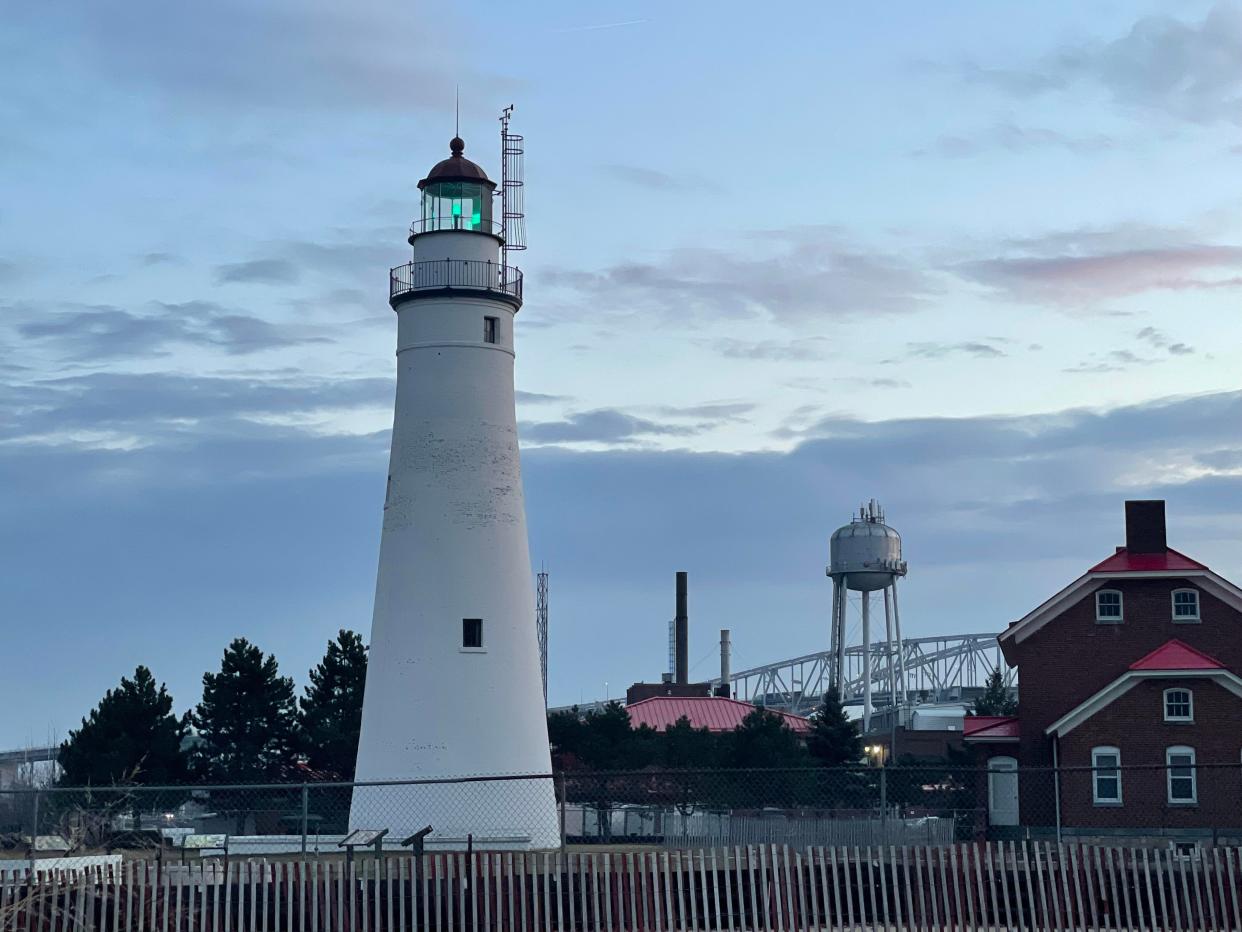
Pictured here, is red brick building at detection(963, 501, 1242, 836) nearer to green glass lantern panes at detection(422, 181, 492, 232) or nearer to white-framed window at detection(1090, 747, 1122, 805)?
white-framed window at detection(1090, 747, 1122, 805)

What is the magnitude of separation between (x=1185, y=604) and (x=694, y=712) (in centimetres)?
6173

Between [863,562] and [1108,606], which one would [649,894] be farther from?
[863,562]

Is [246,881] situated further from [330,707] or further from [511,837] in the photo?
[330,707]

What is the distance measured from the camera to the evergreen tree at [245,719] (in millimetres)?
59188

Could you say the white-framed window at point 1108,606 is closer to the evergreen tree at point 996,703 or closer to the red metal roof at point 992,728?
the red metal roof at point 992,728

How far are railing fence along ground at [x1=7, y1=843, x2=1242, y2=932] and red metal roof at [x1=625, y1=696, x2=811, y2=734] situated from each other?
82.4 metres

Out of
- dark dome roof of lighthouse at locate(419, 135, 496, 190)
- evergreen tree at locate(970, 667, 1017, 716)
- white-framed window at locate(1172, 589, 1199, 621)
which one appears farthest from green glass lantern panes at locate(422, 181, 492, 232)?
evergreen tree at locate(970, 667, 1017, 716)

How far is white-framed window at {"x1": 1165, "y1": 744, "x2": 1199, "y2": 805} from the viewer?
149ft

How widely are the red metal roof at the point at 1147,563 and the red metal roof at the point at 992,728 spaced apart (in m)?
5.39

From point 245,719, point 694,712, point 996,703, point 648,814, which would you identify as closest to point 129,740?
point 245,719

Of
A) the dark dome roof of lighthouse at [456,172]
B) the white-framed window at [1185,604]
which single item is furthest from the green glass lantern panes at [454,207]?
Answer: the white-framed window at [1185,604]

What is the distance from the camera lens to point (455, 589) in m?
40.7

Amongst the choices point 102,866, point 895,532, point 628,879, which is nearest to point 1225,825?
point 628,879

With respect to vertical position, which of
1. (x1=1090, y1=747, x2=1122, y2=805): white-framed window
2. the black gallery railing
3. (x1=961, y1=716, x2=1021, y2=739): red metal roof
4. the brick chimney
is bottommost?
(x1=1090, y1=747, x2=1122, y2=805): white-framed window
